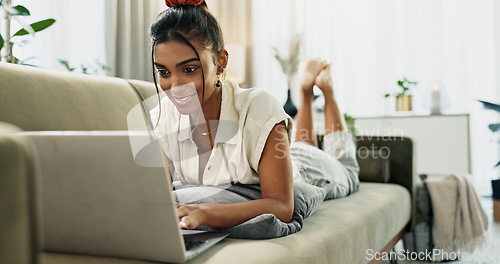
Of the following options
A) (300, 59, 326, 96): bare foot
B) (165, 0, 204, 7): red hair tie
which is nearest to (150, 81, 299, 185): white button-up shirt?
(165, 0, 204, 7): red hair tie

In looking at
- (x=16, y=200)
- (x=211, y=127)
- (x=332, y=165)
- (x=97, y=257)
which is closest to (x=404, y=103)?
(x=332, y=165)

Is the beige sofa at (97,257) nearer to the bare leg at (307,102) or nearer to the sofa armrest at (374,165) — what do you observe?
the sofa armrest at (374,165)

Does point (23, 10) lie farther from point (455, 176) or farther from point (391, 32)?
point (391, 32)

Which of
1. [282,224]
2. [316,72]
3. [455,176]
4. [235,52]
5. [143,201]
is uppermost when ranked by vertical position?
[235,52]

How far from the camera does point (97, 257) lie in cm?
61

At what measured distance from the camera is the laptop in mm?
487

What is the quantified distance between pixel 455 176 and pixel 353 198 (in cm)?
71

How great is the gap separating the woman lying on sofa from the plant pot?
2.33 m

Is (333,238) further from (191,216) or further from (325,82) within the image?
(325,82)

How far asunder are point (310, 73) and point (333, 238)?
1074 mm

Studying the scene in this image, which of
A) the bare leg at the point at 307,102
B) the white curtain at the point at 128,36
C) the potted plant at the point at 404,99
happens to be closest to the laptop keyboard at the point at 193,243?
the bare leg at the point at 307,102

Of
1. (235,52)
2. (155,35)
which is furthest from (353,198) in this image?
(235,52)

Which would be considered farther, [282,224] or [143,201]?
[282,224]

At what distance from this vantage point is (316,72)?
1.86m
